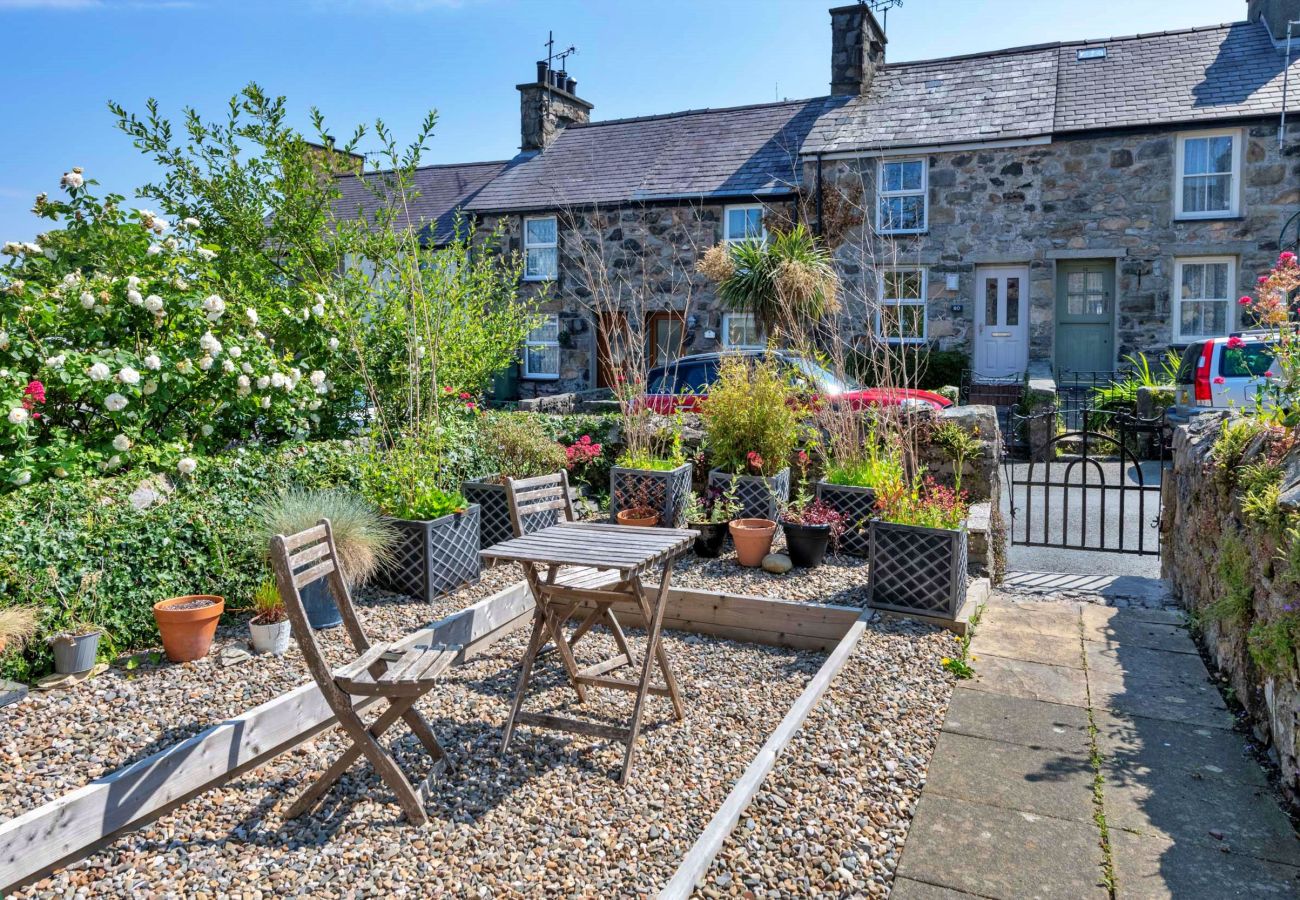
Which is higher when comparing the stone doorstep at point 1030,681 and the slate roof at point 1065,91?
the slate roof at point 1065,91

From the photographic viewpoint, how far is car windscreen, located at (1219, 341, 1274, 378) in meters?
11.1

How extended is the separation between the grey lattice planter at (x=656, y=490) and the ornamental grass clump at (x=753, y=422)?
1.43 ft

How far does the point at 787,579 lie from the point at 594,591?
232 centimetres

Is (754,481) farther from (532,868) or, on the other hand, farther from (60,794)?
(60,794)

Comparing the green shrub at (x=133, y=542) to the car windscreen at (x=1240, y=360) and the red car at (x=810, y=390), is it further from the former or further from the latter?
the car windscreen at (x=1240, y=360)

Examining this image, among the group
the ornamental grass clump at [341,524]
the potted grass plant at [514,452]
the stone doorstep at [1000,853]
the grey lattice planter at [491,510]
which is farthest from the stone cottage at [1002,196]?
the stone doorstep at [1000,853]

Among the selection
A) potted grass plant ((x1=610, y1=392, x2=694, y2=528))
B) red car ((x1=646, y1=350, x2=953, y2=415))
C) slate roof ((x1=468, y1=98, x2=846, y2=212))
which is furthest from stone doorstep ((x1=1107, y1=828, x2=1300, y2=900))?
slate roof ((x1=468, y1=98, x2=846, y2=212))

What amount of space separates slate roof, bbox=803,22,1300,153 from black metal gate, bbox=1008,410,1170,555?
18.6ft

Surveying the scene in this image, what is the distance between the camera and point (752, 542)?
20.0 ft

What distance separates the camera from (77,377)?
4973mm

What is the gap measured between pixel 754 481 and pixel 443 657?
368cm

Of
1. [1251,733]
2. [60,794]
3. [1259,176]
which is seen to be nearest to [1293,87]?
[1259,176]

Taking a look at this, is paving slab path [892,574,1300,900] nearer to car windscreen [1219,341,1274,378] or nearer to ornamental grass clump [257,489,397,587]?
ornamental grass clump [257,489,397,587]

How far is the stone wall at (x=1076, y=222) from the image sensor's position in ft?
46.8
